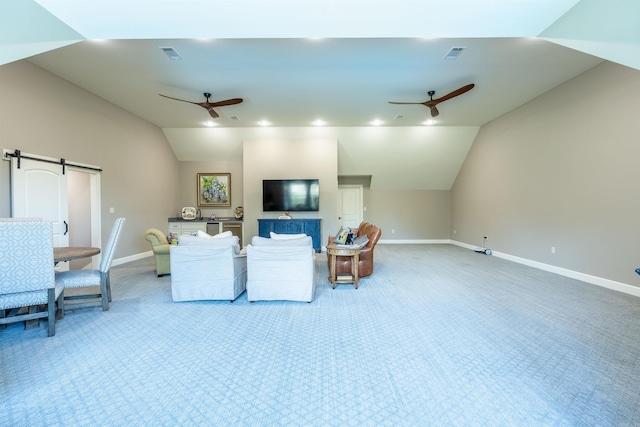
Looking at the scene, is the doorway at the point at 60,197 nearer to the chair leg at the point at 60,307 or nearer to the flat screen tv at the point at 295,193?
the chair leg at the point at 60,307

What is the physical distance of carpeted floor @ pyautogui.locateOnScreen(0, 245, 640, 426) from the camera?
159 cm

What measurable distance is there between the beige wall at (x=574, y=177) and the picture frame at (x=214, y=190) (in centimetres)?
732

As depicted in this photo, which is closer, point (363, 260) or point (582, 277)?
point (582, 277)

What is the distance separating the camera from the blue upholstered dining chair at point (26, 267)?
2.35m

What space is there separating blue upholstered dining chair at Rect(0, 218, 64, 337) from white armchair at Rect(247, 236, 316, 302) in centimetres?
188

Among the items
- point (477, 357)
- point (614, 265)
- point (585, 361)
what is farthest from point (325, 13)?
point (614, 265)

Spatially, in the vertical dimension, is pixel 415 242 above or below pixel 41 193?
below

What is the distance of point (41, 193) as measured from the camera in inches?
161

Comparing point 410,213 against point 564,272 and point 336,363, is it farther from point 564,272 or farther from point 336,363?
point 336,363

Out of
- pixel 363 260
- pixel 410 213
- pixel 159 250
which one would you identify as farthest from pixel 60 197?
pixel 410 213

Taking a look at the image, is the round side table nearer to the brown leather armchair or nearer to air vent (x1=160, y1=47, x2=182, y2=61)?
the brown leather armchair

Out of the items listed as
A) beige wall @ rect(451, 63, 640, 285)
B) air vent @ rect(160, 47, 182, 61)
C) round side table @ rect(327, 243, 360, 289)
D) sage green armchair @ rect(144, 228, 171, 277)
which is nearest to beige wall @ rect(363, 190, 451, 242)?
beige wall @ rect(451, 63, 640, 285)

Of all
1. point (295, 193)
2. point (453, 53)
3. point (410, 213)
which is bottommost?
point (410, 213)

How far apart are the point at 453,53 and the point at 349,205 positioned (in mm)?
5873
